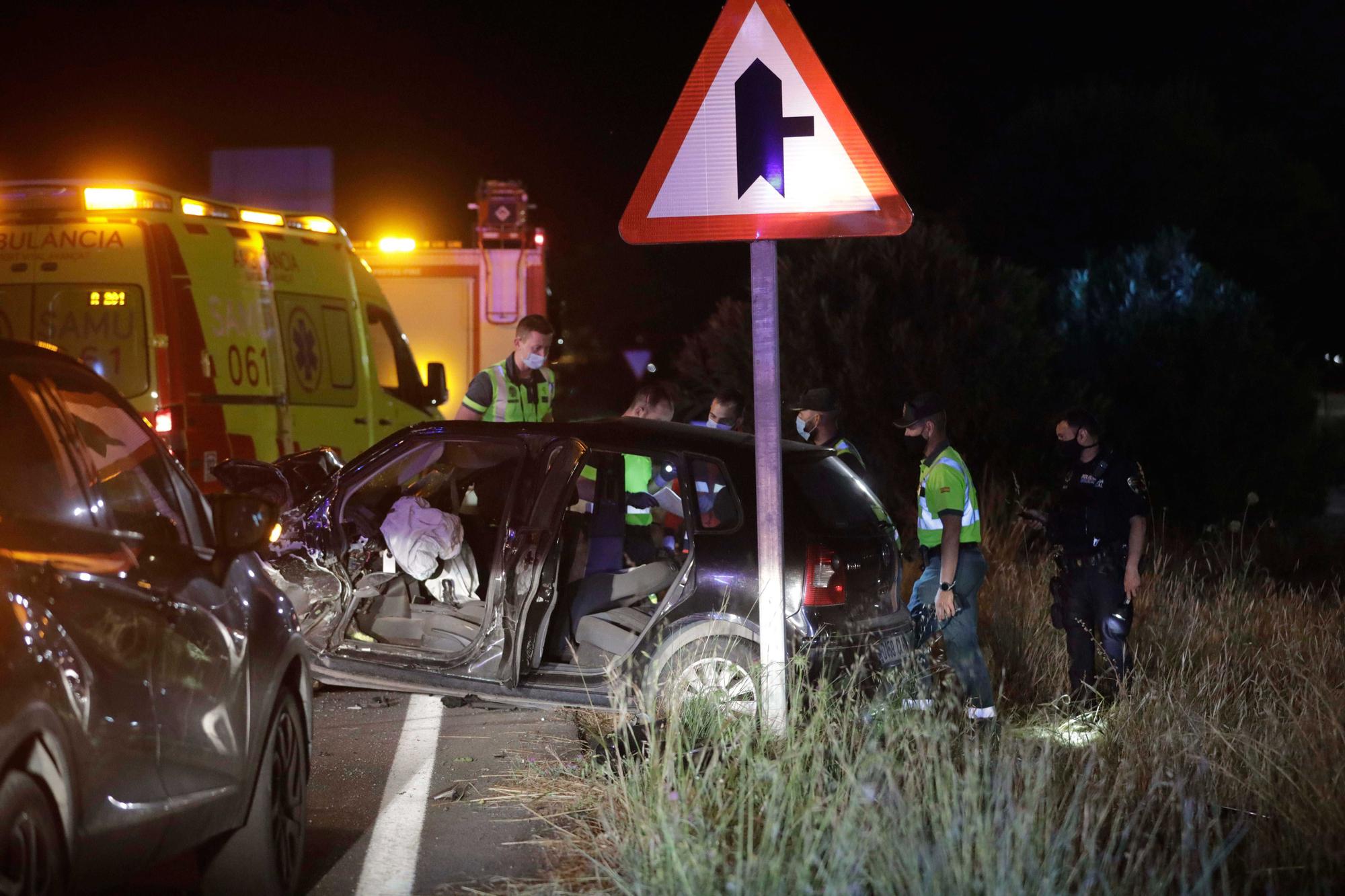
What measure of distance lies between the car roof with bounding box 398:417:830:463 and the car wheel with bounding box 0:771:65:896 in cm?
368

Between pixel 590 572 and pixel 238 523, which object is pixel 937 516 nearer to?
pixel 590 572

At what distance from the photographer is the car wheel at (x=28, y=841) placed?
115 inches

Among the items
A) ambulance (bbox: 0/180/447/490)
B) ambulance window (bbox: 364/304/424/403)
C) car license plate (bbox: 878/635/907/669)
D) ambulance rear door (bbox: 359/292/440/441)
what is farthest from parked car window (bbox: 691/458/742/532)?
ambulance window (bbox: 364/304/424/403)

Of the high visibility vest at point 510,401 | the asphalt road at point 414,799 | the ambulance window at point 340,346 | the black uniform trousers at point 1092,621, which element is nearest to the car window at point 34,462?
the asphalt road at point 414,799

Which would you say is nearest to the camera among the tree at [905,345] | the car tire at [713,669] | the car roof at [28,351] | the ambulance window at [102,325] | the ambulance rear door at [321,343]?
the car roof at [28,351]

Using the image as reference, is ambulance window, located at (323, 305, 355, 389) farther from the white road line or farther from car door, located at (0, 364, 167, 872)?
car door, located at (0, 364, 167, 872)

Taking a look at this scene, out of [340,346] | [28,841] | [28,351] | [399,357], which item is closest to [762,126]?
[28,351]

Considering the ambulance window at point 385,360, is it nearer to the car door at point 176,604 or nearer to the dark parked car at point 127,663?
the dark parked car at point 127,663

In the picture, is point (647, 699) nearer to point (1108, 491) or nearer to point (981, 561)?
point (981, 561)

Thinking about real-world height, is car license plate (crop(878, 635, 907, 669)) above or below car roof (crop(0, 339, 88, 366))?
below

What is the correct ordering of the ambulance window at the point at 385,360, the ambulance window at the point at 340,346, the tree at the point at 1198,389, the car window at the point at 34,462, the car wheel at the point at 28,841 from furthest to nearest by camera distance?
the tree at the point at 1198,389
the ambulance window at the point at 385,360
the ambulance window at the point at 340,346
the car window at the point at 34,462
the car wheel at the point at 28,841

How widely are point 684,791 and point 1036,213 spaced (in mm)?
28001

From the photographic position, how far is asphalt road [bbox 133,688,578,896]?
4770 millimetres

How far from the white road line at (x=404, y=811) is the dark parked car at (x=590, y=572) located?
0.99 feet
